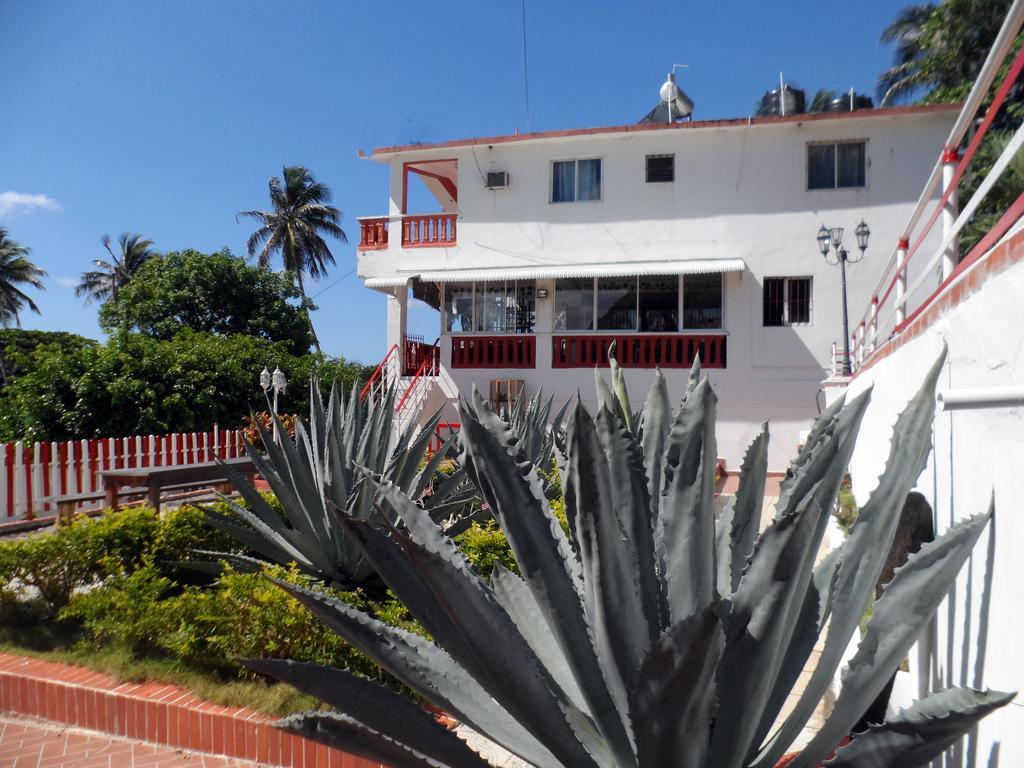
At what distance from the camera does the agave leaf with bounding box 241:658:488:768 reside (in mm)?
1543


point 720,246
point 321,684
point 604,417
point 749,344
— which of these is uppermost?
point 720,246

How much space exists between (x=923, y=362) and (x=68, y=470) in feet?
32.3

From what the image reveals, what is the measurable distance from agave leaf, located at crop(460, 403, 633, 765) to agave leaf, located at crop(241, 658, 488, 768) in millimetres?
316

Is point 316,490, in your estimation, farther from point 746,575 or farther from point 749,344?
point 749,344

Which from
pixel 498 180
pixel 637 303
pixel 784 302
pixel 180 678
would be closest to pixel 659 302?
pixel 637 303

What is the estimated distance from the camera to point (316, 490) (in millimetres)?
4230

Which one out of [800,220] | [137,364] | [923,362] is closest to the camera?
[923,362]

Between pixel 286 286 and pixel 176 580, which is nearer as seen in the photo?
pixel 176 580

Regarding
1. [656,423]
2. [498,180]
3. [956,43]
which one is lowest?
[656,423]

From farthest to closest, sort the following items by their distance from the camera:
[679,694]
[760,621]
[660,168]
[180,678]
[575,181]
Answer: [575,181] < [660,168] < [180,678] < [760,621] < [679,694]

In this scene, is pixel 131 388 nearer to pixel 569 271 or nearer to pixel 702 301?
pixel 569 271

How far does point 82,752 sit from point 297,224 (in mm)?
33873

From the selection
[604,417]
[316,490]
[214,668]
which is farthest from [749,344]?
[604,417]

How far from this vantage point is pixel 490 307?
15.9 metres
